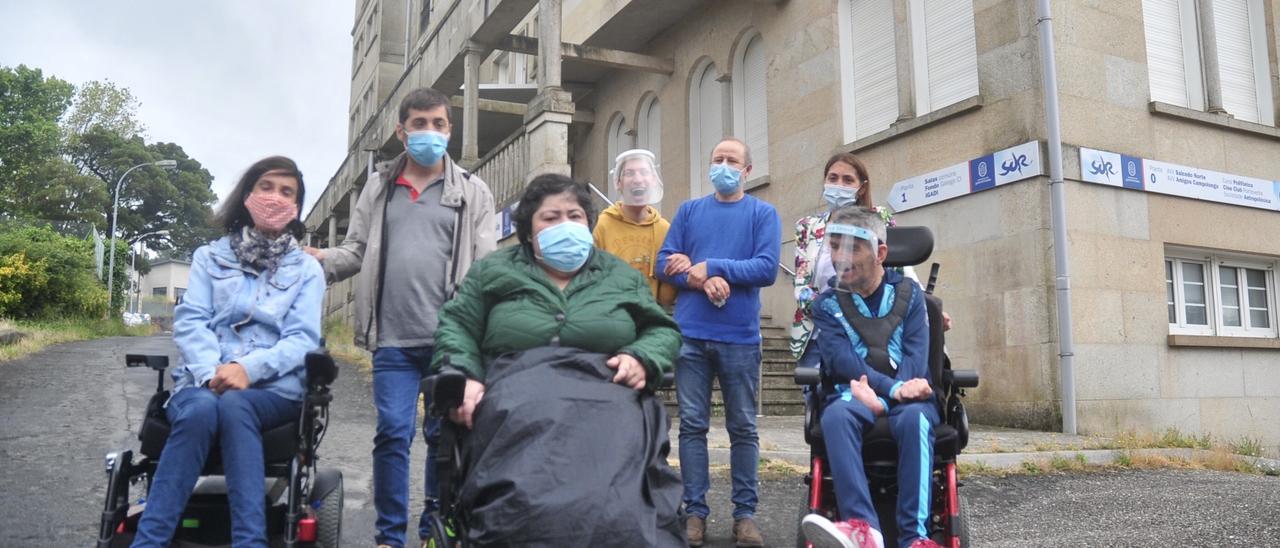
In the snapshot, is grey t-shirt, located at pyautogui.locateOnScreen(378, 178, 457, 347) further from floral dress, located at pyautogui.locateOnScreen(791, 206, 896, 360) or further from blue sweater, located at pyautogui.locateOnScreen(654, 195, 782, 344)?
floral dress, located at pyautogui.locateOnScreen(791, 206, 896, 360)

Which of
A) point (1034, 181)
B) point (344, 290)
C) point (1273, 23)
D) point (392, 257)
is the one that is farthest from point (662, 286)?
point (344, 290)

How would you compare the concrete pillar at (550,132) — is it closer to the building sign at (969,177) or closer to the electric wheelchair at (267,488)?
the building sign at (969,177)

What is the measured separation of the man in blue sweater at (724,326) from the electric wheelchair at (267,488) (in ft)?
5.71

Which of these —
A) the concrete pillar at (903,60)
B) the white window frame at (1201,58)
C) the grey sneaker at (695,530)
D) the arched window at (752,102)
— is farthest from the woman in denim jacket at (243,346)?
the arched window at (752,102)

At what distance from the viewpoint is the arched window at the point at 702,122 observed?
1641cm

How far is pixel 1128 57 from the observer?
35.8ft

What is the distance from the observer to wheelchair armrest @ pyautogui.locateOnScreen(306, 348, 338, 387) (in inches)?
148

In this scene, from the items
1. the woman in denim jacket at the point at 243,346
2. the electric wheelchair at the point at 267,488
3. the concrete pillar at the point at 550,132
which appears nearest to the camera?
the woman in denim jacket at the point at 243,346

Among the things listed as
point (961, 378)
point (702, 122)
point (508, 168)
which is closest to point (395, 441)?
point (961, 378)

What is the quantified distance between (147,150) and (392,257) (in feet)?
251

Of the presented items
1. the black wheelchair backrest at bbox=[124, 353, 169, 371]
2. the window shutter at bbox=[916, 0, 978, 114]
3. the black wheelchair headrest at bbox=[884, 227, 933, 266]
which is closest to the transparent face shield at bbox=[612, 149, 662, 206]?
the black wheelchair headrest at bbox=[884, 227, 933, 266]

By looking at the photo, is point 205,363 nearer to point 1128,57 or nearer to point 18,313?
point 1128,57

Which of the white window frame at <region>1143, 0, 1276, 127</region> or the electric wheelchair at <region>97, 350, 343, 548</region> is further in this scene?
the white window frame at <region>1143, 0, 1276, 127</region>

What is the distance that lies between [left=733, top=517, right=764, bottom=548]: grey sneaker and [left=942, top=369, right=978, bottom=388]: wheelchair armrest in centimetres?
117
